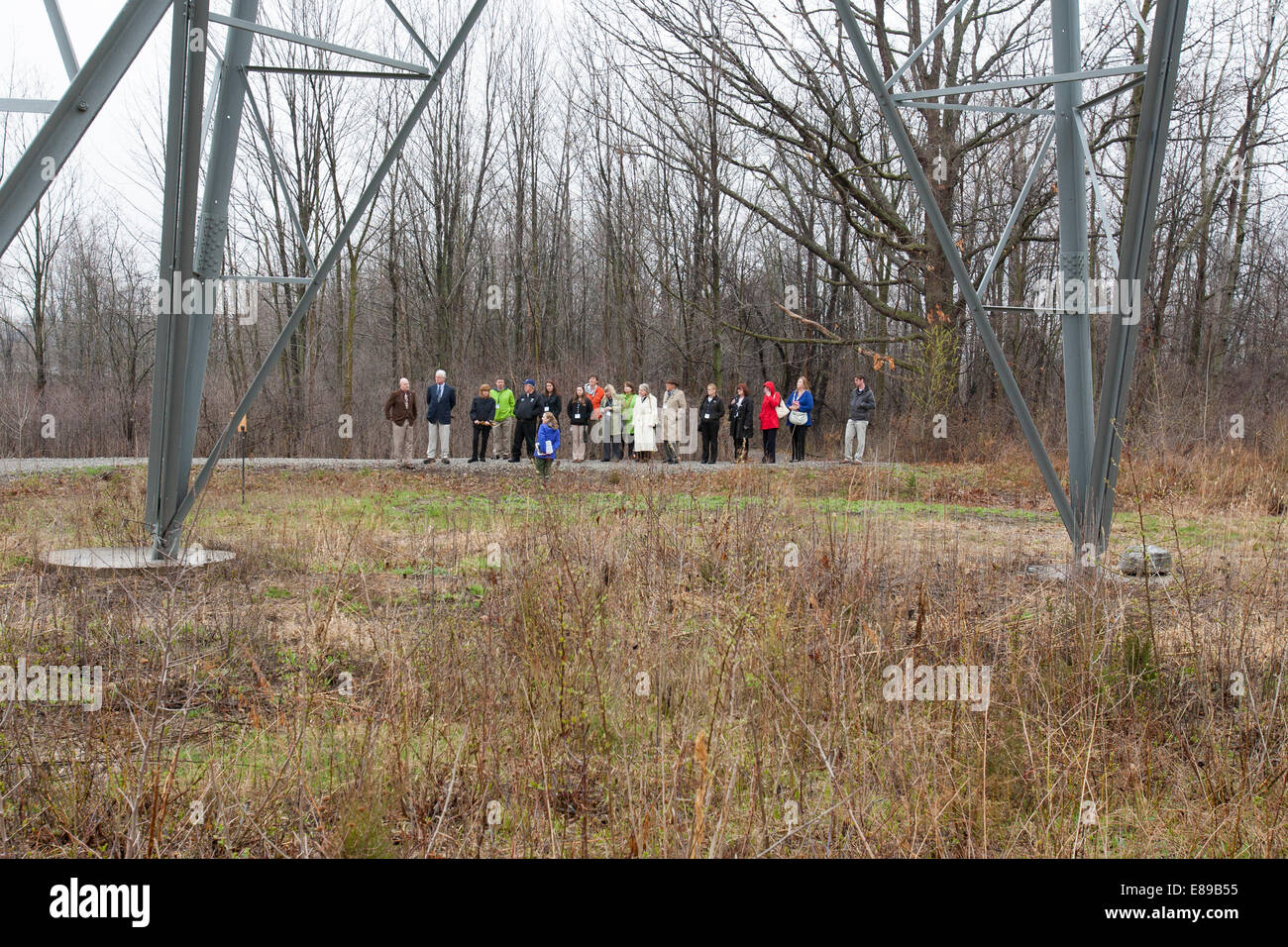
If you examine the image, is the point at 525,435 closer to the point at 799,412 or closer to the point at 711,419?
the point at 711,419

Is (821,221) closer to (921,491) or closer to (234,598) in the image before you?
(921,491)

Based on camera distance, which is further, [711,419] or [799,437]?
[799,437]

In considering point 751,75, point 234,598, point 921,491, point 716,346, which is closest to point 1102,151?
point 751,75

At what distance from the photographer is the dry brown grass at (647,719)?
313cm

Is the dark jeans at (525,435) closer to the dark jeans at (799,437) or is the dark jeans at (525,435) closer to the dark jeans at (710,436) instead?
the dark jeans at (710,436)

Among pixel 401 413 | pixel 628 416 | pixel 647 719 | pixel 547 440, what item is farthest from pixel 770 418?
pixel 647 719

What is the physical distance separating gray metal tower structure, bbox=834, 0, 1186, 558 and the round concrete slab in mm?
5923

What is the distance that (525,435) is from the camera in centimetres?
1958

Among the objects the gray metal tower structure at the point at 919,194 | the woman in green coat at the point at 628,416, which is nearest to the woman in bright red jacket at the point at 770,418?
the woman in green coat at the point at 628,416

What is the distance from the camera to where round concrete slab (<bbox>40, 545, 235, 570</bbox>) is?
682 cm

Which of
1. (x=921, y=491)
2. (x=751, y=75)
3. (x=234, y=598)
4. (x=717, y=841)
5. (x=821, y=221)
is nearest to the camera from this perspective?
(x=717, y=841)

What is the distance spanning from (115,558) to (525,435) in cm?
1249

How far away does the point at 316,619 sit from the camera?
5566mm

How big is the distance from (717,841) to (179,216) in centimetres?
578
